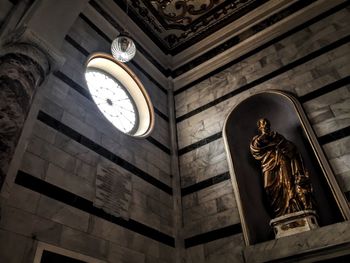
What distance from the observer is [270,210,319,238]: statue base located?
12.2ft

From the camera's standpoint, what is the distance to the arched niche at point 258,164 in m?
4.07

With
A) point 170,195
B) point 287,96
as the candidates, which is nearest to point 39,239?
point 170,195

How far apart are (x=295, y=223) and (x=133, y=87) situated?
368 centimetres

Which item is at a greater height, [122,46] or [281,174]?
[122,46]

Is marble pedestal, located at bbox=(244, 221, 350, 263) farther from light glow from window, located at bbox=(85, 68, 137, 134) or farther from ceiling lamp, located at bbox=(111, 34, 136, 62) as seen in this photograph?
ceiling lamp, located at bbox=(111, 34, 136, 62)

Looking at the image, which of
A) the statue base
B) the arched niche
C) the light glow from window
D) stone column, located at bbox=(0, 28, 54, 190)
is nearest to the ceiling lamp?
stone column, located at bbox=(0, 28, 54, 190)

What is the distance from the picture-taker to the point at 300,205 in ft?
12.9

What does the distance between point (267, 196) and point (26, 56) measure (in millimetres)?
3580

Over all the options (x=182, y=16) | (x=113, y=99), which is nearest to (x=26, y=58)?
(x=113, y=99)

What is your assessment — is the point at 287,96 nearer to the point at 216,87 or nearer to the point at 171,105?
the point at 216,87

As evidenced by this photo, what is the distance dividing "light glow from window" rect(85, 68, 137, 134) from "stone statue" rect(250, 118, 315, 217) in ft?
7.34

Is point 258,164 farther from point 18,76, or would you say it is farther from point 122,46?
point 18,76

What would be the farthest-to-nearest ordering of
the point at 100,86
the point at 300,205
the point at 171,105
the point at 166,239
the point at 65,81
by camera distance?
the point at 171,105 < the point at 100,86 < the point at 166,239 < the point at 65,81 < the point at 300,205

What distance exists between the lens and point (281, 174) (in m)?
4.32
